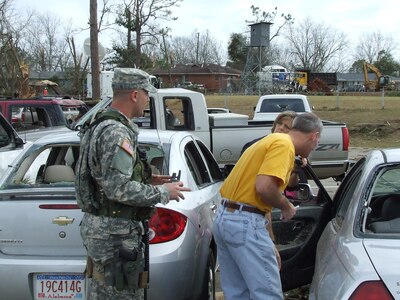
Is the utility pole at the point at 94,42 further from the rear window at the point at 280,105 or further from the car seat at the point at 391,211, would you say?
the car seat at the point at 391,211

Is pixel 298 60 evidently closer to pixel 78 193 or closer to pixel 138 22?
pixel 138 22

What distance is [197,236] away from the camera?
3844mm

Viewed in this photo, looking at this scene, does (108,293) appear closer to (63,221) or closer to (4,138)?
(63,221)

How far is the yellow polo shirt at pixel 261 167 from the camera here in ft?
9.93

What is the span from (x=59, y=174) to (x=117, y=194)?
1665 millimetres

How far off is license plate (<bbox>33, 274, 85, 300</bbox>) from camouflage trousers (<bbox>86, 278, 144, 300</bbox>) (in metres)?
0.60

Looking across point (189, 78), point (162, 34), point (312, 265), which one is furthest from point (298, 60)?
point (312, 265)

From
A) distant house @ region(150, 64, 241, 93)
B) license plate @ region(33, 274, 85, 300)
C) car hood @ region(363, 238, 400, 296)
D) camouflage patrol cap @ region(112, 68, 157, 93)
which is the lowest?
license plate @ region(33, 274, 85, 300)

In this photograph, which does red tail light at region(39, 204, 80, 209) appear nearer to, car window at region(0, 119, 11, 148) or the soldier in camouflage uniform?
the soldier in camouflage uniform

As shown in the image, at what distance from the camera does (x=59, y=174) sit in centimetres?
423

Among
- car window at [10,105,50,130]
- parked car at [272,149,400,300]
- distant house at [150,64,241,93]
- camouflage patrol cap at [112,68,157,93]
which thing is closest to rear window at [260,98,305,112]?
car window at [10,105,50,130]

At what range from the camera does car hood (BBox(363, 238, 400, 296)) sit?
2221mm

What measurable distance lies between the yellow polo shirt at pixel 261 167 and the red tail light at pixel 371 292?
34.8 inches

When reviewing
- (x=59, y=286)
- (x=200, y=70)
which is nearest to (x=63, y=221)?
(x=59, y=286)
